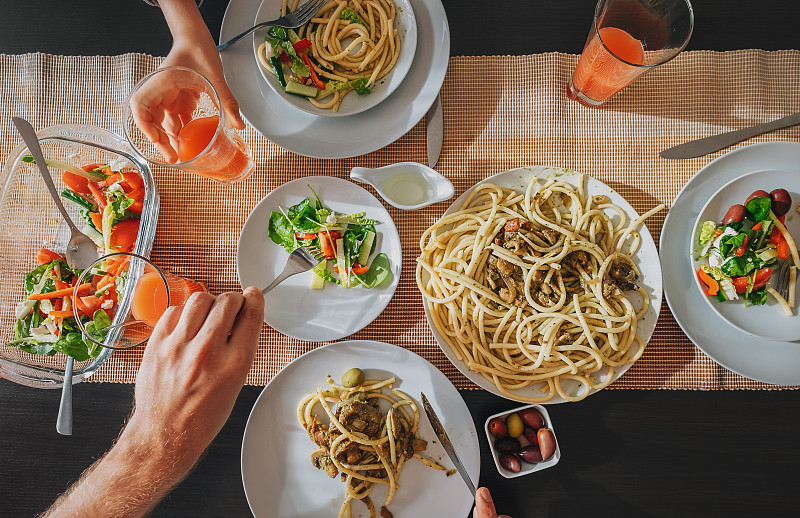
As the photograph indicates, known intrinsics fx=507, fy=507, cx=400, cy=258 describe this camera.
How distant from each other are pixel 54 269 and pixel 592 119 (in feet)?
7.50

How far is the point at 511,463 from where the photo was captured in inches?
77.1

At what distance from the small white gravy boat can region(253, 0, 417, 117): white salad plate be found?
25 centimetres

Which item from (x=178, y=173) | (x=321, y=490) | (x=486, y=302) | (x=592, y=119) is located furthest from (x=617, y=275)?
(x=178, y=173)

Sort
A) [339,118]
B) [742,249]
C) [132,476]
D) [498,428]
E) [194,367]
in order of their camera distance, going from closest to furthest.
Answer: [194,367], [132,476], [742,249], [498,428], [339,118]

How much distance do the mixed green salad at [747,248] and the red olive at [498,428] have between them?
3.08 feet

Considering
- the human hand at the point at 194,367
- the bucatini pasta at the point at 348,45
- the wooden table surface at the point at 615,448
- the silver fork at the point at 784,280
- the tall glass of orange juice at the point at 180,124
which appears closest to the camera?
the human hand at the point at 194,367

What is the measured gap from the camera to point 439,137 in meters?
2.18

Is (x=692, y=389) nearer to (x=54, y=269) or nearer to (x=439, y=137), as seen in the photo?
(x=439, y=137)

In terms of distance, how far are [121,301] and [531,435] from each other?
164 centimetres

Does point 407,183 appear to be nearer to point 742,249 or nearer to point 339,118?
point 339,118

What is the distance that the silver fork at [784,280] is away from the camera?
1.95 meters

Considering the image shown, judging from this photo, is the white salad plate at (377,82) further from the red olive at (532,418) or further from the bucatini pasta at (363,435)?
the red olive at (532,418)

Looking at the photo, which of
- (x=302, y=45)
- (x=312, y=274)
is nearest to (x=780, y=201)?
(x=312, y=274)

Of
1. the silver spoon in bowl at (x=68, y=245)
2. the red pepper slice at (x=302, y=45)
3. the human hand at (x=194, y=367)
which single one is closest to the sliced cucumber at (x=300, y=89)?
the red pepper slice at (x=302, y=45)
